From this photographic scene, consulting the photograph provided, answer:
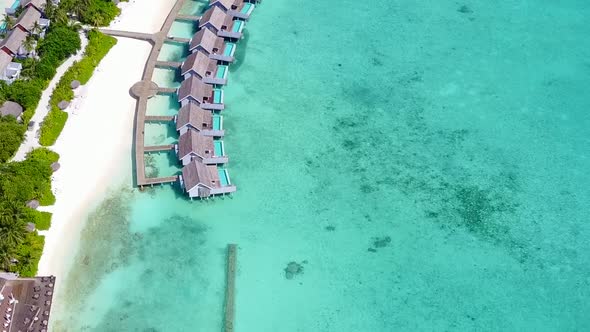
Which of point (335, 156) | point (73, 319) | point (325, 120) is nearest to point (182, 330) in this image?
point (73, 319)

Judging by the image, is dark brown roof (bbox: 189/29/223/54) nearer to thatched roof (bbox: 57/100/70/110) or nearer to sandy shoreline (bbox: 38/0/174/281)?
sandy shoreline (bbox: 38/0/174/281)

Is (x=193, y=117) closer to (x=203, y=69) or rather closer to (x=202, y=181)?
(x=203, y=69)

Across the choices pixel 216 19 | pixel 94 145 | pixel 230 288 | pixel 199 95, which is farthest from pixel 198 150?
pixel 216 19

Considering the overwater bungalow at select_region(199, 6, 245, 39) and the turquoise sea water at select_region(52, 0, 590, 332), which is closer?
the turquoise sea water at select_region(52, 0, 590, 332)

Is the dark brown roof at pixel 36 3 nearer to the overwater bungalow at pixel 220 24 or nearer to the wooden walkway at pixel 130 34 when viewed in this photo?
the wooden walkway at pixel 130 34

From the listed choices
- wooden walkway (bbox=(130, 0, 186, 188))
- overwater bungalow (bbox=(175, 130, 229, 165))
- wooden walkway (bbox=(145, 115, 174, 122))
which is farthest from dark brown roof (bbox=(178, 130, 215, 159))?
wooden walkway (bbox=(145, 115, 174, 122))

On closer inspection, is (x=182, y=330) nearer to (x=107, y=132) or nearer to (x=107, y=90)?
(x=107, y=132)
